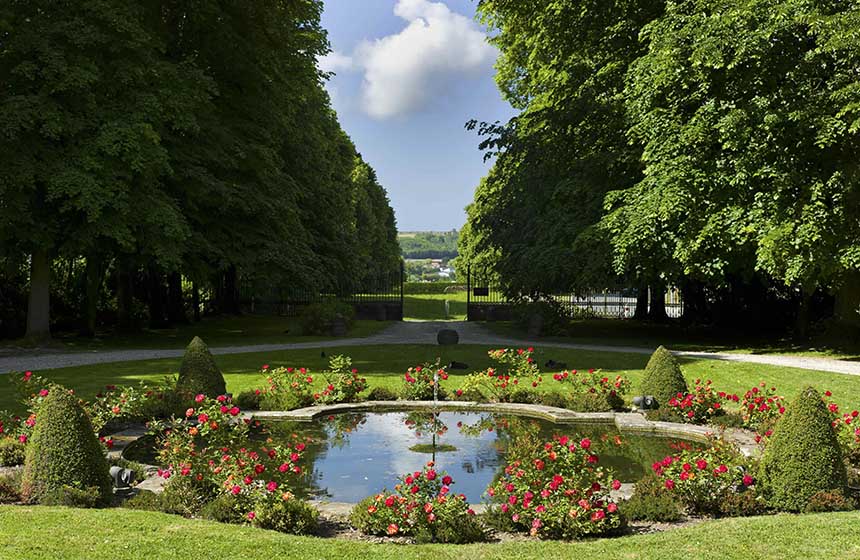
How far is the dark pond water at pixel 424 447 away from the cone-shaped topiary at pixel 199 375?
142cm

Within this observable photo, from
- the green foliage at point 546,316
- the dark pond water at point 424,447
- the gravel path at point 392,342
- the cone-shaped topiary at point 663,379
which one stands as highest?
the green foliage at point 546,316

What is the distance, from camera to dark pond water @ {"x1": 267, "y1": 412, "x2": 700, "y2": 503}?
31.6ft

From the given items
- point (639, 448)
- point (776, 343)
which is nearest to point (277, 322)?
point (776, 343)

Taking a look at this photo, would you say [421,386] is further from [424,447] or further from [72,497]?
[72,497]

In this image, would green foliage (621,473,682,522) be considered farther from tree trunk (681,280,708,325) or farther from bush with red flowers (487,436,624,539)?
tree trunk (681,280,708,325)

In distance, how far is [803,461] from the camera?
26.9 feet

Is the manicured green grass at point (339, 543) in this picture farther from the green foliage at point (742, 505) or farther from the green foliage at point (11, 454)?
the green foliage at point (11, 454)

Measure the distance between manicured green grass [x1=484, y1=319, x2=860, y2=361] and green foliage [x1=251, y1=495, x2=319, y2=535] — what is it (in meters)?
19.4

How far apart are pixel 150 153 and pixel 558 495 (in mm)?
18361

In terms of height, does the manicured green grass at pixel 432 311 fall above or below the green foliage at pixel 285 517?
above

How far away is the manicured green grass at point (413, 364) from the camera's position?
16625 mm

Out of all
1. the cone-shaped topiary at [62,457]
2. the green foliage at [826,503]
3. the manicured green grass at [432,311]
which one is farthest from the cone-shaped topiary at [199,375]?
the manicured green grass at [432,311]

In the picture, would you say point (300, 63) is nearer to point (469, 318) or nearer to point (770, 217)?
point (469, 318)

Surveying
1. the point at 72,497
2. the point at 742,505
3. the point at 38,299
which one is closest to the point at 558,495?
the point at 742,505
